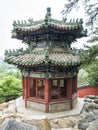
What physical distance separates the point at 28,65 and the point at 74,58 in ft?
7.95

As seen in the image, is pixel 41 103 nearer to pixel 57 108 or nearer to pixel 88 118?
pixel 57 108

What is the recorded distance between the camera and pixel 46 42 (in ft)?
39.8

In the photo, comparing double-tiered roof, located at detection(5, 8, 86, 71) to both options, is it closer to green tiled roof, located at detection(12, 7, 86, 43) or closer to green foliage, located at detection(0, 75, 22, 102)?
green tiled roof, located at detection(12, 7, 86, 43)

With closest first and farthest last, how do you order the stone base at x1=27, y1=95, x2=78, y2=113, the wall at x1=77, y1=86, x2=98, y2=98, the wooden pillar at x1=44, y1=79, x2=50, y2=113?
the wooden pillar at x1=44, y1=79, x2=50, y2=113 < the stone base at x1=27, y1=95, x2=78, y2=113 < the wall at x1=77, y1=86, x2=98, y2=98

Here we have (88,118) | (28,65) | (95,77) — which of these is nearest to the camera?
(88,118)

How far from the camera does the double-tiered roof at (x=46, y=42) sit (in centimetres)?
1112

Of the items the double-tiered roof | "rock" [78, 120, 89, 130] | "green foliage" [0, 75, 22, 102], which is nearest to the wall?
"green foliage" [0, 75, 22, 102]

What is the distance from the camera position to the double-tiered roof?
11125 mm

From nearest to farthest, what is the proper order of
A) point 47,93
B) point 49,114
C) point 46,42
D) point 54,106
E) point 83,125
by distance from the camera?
point 83,125, point 49,114, point 47,93, point 54,106, point 46,42

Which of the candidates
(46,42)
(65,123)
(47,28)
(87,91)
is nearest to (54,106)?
(65,123)

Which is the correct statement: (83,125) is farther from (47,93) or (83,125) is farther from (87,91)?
(87,91)

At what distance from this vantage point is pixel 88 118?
9.55m

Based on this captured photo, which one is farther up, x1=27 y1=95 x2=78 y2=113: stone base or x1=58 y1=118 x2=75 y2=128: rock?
x1=27 y1=95 x2=78 y2=113: stone base

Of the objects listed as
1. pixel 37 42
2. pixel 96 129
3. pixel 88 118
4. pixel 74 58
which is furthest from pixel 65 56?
pixel 96 129
